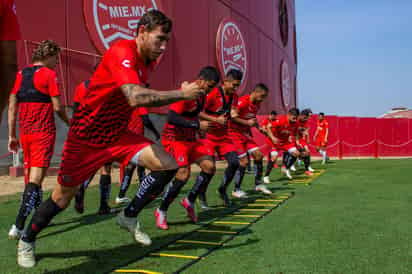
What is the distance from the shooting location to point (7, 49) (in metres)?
1.98

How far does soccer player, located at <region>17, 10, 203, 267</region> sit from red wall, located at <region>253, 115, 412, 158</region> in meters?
20.2

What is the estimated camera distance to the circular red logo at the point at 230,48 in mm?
21578

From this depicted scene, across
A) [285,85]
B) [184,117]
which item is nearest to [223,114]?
[184,117]

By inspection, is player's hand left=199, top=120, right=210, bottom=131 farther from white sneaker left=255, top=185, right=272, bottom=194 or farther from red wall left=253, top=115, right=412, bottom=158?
red wall left=253, top=115, right=412, bottom=158

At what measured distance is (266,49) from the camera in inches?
1187

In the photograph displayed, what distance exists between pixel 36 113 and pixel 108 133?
4.79ft

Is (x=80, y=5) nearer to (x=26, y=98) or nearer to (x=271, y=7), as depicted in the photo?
(x=26, y=98)

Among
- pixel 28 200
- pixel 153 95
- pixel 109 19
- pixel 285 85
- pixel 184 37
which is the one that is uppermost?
pixel 184 37

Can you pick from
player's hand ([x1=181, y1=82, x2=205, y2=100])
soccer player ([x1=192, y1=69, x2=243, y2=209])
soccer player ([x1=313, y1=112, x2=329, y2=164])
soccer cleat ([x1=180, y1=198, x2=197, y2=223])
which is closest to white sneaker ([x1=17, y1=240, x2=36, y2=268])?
player's hand ([x1=181, y1=82, x2=205, y2=100])

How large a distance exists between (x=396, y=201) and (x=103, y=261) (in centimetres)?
525

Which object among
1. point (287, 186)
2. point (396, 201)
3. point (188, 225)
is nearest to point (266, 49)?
point (287, 186)

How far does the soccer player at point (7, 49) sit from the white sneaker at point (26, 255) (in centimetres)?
192

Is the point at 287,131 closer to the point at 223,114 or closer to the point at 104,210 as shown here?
the point at 223,114

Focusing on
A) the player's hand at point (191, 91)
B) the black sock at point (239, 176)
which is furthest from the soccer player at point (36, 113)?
the black sock at point (239, 176)
